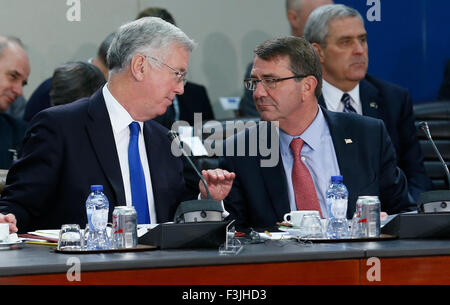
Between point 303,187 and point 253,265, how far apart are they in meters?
1.21

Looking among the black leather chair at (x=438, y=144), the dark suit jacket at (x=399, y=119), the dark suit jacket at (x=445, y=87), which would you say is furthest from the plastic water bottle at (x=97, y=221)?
the dark suit jacket at (x=445, y=87)

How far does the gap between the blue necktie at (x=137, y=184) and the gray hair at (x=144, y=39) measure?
0.33 meters

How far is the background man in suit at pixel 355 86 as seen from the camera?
14.8 ft

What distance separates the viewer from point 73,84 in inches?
150

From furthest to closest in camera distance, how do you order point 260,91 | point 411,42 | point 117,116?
point 411,42 < point 260,91 < point 117,116

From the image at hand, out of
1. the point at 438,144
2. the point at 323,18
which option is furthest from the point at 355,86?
the point at 438,144

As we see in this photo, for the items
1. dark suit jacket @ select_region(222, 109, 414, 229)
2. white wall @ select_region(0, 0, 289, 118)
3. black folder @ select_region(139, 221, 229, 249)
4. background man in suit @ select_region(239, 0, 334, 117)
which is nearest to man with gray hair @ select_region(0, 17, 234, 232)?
dark suit jacket @ select_region(222, 109, 414, 229)

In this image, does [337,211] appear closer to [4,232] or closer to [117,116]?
[117,116]

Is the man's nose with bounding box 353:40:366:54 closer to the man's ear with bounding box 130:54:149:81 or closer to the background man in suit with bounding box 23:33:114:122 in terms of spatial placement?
the background man in suit with bounding box 23:33:114:122

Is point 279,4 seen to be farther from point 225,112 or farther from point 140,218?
point 140,218

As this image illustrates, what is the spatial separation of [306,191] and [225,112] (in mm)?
2879

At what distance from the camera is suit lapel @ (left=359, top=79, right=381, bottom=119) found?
14.9 ft

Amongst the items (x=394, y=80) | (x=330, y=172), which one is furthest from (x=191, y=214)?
(x=394, y=80)

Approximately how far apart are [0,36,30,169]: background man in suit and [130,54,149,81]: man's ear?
1.67 metres
